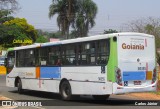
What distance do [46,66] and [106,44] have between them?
4.91 meters

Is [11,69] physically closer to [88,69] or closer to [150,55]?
[88,69]

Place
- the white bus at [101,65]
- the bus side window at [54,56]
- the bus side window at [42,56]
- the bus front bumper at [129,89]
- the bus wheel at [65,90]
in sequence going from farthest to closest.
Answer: the bus side window at [42,56]
the bus side window at [54,56]
the bus wheel at [65,90]
the white bus at [101,65]
the bus front bumper at [129,89]

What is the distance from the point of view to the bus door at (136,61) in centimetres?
1553

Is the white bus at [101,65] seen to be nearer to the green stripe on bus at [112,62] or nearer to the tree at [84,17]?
the green stripe on bus at [112,62]

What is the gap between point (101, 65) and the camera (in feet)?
52.0

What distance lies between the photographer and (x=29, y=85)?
21750 millimetres

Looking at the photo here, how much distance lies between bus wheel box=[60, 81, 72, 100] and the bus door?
334cm

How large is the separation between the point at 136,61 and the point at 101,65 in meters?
1.43

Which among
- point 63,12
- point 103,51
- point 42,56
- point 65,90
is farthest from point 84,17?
point 103,51

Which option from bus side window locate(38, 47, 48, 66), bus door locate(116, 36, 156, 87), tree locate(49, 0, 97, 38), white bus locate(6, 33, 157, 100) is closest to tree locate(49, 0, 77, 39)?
tree locate(49, 0, 97, 38)

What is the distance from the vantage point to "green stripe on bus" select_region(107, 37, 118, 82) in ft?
50.3

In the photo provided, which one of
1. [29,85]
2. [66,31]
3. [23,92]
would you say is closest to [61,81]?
[29,85]

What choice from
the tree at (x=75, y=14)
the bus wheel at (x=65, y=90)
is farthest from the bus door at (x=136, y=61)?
the tree at (x=75, y=14)

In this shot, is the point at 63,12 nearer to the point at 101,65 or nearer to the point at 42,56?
the point at 42,56
